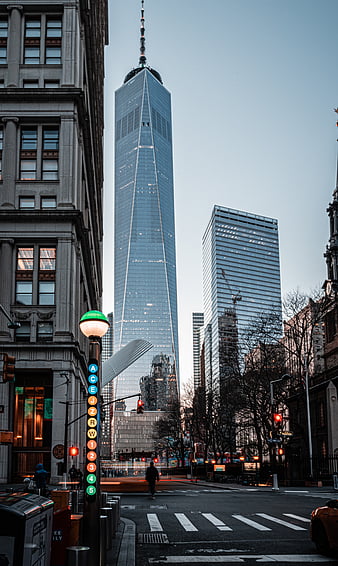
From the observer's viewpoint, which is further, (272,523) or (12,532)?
(272,523)

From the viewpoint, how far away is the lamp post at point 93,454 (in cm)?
1193

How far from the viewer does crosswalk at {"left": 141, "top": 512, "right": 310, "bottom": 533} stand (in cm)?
2127

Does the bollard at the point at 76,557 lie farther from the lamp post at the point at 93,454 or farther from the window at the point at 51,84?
the window at the point at 51,84

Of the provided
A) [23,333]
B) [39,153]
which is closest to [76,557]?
[23,333]

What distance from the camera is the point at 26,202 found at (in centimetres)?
5219

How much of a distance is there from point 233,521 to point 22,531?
17295 millimetres

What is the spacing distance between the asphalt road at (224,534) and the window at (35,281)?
2274 centimetres

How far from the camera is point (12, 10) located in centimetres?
5456

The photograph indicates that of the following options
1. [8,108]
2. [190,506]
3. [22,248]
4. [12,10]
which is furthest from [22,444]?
[12,10]

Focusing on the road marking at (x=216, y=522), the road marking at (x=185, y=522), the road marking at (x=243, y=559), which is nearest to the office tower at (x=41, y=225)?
the road marking at (x=185, y=522)

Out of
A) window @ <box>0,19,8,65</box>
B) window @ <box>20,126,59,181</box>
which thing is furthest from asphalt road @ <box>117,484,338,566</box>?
window @ <box>0,19,8,65</box>

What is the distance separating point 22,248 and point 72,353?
8814 mm

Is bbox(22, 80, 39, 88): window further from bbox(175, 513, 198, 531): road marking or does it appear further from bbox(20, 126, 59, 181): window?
bbox(175, 513, 198, 531): road marking

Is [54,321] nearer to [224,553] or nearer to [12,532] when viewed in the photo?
[224,553]
